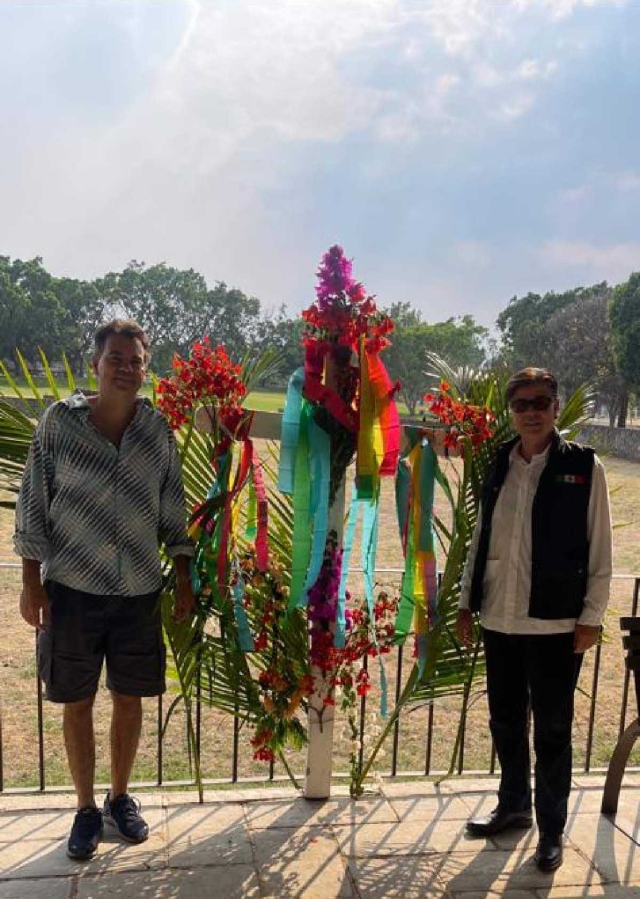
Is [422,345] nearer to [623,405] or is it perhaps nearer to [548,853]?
[623,405]

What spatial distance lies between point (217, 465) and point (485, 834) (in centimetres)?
151

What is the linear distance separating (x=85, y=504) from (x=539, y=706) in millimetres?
1499

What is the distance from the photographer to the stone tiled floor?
2188 millimetres

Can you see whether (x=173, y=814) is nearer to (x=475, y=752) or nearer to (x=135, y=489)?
(x=135, y=489)

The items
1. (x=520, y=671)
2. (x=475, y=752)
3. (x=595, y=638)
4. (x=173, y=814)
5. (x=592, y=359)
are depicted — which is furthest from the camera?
(x=592, y=359)

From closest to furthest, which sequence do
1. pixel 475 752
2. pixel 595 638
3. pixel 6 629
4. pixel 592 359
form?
1. pixel 595 638
2. pixel 475 752
3. pixel 6 629
4. pixel 592 359

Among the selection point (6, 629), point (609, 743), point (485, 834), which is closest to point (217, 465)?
point (485, 834)

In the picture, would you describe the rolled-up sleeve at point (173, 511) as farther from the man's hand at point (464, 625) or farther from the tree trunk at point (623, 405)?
the tree trunk at point (623, 405)

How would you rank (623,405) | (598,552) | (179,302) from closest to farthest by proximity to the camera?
(598,552)
(623,405)
(179,302)

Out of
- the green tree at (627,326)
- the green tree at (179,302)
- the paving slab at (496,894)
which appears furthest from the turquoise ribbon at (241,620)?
the green tree at (179,302)

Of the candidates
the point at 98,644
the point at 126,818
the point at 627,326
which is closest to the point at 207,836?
the point at 126,818

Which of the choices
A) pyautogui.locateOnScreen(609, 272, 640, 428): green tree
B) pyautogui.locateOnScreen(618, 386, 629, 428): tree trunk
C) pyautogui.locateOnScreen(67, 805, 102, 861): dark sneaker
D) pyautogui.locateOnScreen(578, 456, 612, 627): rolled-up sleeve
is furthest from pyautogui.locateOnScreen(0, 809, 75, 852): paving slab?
pyautogui.locateOnScreen(618, 386, 629, 428): tree trunk

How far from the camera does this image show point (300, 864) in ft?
7.58

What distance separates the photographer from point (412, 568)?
2.61 metres
